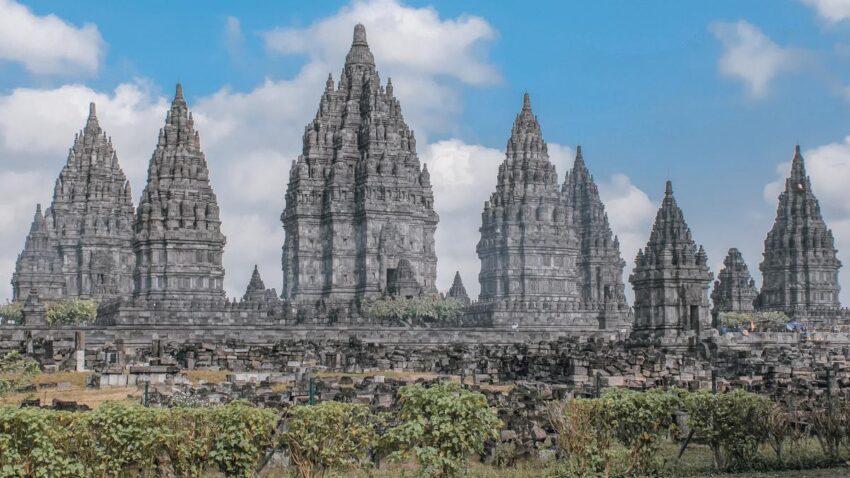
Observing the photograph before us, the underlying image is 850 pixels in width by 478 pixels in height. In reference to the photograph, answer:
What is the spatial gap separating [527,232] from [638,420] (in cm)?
7601

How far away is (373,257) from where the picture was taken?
9044 centimetres

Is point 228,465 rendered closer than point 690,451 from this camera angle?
Yes

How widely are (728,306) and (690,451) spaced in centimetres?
8006

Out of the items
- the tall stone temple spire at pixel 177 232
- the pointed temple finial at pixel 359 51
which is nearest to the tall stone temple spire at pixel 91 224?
the tall stone temple spire at pixel 177 232

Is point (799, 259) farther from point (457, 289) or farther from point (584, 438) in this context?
point (584, 438)

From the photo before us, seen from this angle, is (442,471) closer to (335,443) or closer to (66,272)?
(335,443)

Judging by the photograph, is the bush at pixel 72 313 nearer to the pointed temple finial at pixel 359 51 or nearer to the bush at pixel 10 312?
the bush at pixel 10 312

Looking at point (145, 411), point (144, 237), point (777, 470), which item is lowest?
point (777, 470)

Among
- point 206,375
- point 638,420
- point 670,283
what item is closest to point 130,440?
point 638,420

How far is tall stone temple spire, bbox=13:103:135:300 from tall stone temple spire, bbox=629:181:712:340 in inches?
2172

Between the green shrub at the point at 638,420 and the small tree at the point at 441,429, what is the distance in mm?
2759

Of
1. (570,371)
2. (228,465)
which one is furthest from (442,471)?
(570,371)

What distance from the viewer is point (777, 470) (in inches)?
920

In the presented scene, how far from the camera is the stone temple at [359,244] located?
267ft
